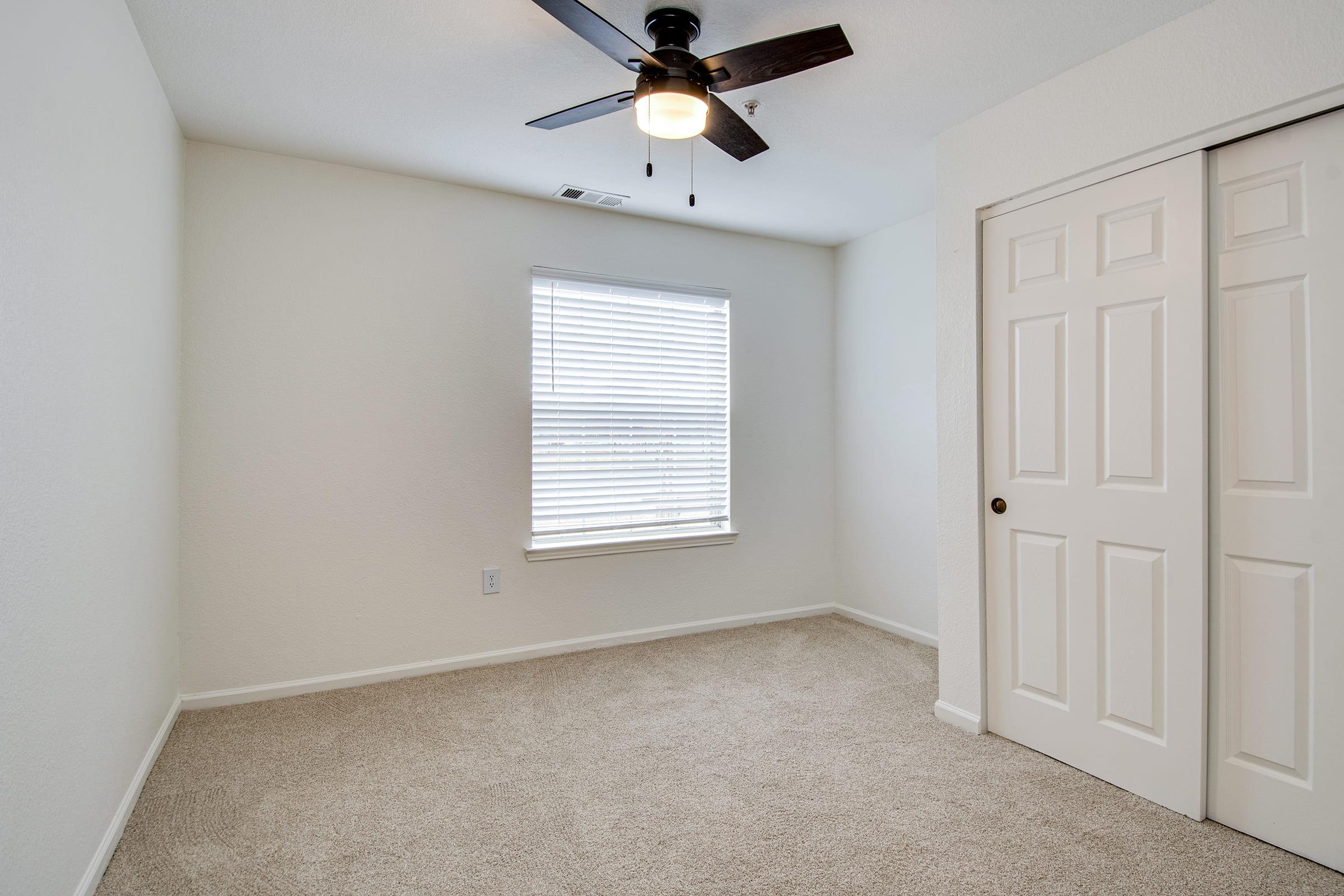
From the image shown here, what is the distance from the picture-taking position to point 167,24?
211 centimetres

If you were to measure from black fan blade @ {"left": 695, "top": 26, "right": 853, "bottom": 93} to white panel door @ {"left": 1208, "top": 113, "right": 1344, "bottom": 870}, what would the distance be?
4.12 feet

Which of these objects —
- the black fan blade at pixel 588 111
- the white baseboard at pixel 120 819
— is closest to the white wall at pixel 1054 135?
the black fan blade at pixel 588 111

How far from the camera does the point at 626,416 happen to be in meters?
3.87

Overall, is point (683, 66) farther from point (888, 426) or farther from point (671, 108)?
point (888, 426)

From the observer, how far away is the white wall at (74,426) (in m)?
1.34

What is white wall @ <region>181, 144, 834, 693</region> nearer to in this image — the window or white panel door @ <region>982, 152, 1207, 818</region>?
the window

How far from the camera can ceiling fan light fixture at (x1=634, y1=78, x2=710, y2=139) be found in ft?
6.45

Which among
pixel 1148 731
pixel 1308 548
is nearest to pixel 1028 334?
pixel 1308 548

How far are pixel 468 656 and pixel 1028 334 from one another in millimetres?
2911

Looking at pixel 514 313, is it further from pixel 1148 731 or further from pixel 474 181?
pixel 1148 731

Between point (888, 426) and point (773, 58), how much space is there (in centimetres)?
266

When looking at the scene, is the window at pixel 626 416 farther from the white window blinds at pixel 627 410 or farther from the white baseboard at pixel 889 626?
the white baseboard at pixel 889 626

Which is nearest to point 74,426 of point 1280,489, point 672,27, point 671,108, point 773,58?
point 671,108

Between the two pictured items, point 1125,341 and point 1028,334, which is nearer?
point 1125,341
